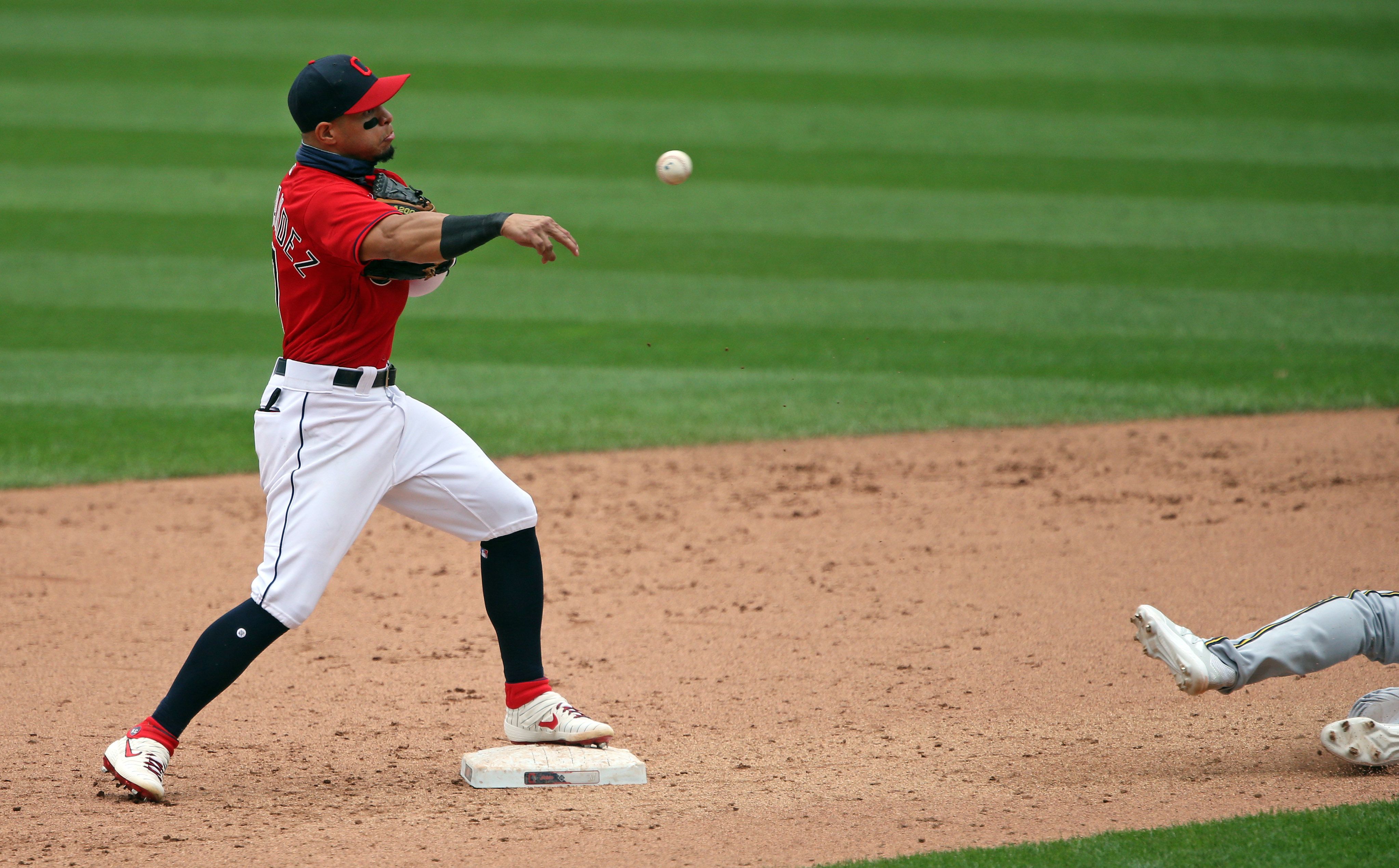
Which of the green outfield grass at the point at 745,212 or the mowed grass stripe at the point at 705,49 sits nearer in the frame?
the green outfield grass at the point at 745,212

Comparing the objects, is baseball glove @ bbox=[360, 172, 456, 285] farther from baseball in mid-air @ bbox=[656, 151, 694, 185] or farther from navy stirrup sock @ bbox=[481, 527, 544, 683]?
baseball in mid-air @ bbox=[656, 151, 694, 185]

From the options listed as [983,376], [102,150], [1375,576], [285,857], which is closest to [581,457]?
[983,376]

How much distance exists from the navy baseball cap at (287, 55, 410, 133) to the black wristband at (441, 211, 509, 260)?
0.45 metres

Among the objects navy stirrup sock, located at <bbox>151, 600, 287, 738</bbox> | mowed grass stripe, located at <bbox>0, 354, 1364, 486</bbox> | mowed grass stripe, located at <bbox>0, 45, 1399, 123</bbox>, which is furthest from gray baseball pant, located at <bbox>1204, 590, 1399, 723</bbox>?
mowed grass stripe, located at <bbox>0, 45, 1399, 123</bbox>

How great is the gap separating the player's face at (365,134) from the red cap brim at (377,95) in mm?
13

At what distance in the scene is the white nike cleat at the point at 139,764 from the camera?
3521 millimetres

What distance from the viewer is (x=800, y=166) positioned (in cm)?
1247

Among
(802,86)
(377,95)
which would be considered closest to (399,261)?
(377,95)

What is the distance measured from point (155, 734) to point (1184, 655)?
2.63 m

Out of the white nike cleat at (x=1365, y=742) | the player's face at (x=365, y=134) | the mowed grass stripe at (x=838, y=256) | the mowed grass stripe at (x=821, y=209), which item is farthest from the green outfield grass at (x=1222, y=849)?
the mowed grass stripe at (x=821, y=209)

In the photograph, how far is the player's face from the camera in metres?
3.65

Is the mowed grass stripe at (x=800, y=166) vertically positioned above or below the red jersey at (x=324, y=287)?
above

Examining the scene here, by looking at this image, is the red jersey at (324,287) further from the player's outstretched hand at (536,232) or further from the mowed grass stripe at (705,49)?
the mowed grass stripe at (705,49)

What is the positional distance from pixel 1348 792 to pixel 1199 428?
4.39 meters
